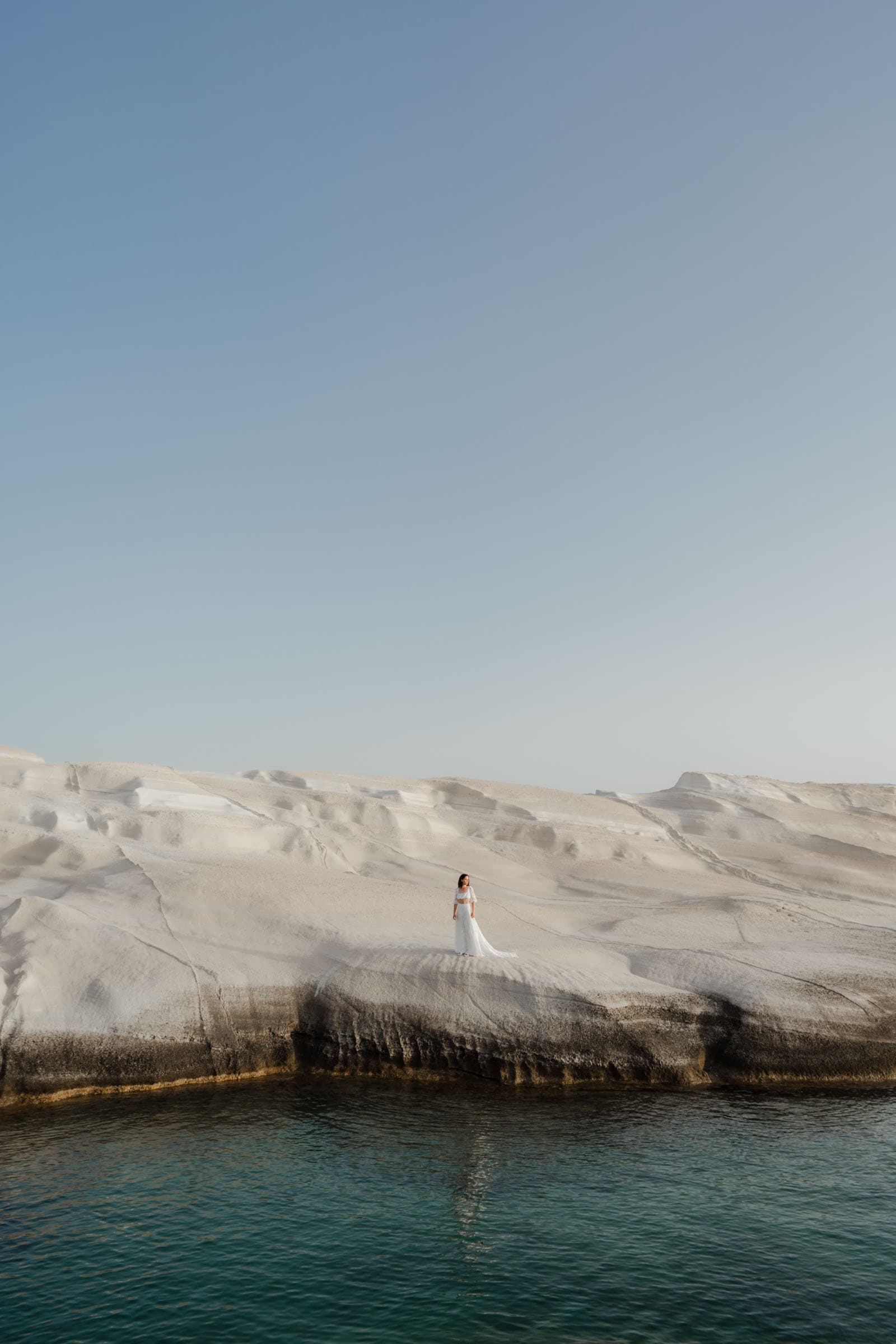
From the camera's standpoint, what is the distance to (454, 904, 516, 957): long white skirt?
1911 cm

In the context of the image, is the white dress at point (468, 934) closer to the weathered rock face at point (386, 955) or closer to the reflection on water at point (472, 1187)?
the weathered rock face at point (386, 955)

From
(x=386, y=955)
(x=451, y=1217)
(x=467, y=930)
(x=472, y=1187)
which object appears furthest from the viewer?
(x=386, y=955)

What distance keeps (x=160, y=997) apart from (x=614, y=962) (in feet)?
29.7

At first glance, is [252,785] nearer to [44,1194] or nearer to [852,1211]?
[44,1194]

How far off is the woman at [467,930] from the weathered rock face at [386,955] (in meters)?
0.32

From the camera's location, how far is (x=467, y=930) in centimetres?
1922

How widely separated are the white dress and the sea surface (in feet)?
9.06

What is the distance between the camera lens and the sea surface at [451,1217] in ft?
33.7

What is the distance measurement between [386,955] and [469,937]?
67.1 inches

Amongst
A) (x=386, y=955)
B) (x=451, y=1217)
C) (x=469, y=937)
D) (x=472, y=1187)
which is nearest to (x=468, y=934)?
(x=469, y=937)

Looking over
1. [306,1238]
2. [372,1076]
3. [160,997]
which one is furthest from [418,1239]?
[160,997]

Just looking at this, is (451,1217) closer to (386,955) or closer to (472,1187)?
(472,1187)

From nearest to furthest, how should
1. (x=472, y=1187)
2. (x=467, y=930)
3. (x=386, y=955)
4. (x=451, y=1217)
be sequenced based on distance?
(x=451, y=1217), (x=472, y=1187), (x=467, y=930), (x=386, y=955)

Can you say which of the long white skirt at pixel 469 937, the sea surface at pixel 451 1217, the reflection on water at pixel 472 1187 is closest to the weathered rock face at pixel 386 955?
the long white skirt at pixel 469 937
